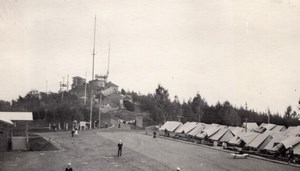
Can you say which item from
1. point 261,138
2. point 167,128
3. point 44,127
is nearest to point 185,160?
point 261,138

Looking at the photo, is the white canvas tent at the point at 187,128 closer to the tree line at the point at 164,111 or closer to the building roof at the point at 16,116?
the tree line at the point at 164,111

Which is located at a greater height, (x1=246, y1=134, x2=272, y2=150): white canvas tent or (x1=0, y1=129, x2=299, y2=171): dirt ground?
(x1=246, y1=134, x2=272, y2=150): white canvas tent

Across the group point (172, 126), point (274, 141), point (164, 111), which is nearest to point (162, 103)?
point (164, 111)

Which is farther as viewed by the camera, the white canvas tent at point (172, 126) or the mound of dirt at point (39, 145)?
the white canvas tent at point (172, 126)

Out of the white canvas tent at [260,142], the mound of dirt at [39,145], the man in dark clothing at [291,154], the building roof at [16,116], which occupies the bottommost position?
the mound of dirt at [39,145]

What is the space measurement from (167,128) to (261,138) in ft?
79.0

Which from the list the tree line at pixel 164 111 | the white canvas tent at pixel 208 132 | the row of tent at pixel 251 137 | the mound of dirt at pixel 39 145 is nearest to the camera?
the row of tent at pixel 251 137

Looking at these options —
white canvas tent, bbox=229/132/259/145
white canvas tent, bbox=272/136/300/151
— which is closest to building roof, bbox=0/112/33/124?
white canvas tent, bbox=229/132/259/145

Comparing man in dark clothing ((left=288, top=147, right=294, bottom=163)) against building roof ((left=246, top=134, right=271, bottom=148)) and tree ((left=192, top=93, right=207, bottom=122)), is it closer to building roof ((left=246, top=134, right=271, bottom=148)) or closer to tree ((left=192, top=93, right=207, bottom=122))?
building roof ((left=246, top=134, right=271, bottom=148))

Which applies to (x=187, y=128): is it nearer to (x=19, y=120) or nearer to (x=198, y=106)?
(x=19, y=120)

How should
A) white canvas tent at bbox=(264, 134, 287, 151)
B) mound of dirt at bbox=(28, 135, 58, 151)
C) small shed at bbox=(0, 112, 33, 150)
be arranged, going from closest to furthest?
white canvas tent at bbox=(264, 134, 287, 151), small shed at bbox=(0, 112, 33, 150), mound of dirt at bbox=(28, 135, 58, 151)

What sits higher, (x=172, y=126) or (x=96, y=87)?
(x=96, y=87)

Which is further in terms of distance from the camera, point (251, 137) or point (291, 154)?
point (251, 137)

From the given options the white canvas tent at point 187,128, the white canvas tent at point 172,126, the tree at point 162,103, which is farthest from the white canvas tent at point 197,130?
the tree at point 162,103
